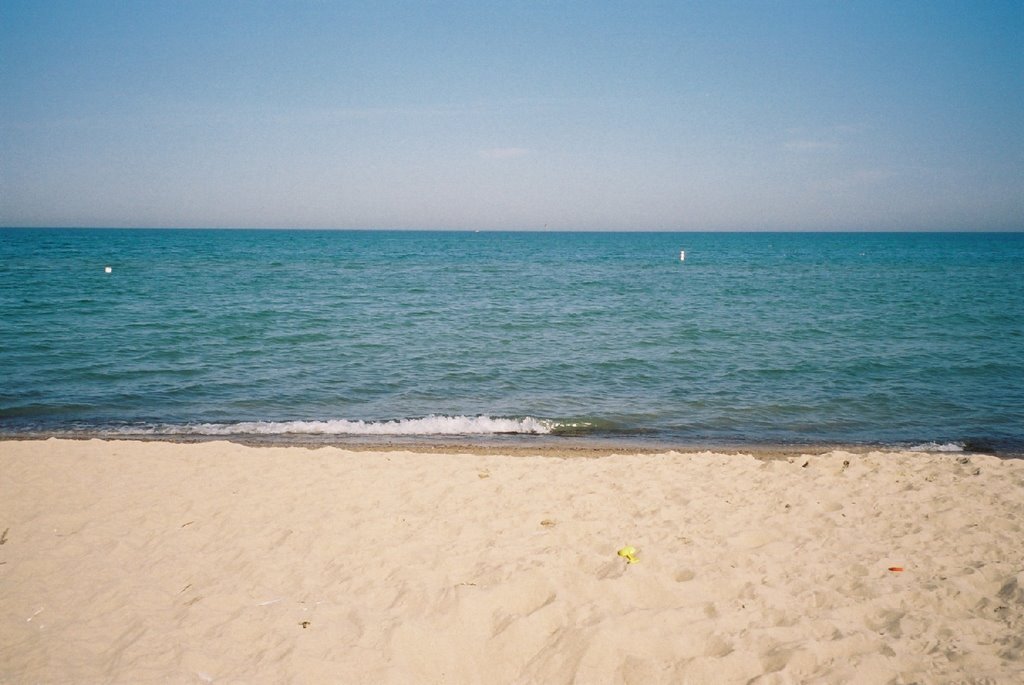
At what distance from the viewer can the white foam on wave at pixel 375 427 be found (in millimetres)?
10555

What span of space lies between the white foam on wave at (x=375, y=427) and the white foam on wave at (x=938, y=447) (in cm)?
636

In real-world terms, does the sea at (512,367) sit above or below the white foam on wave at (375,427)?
above

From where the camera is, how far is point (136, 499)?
266 inches

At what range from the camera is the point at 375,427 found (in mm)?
10852

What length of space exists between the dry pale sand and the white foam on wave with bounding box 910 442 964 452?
7.62 ft

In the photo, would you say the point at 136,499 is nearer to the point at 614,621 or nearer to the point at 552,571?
the point at 552,571

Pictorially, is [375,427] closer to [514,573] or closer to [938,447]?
[514,573]

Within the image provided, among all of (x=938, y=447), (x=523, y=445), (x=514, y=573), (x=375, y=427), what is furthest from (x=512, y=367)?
Result: (x=514, y=573)

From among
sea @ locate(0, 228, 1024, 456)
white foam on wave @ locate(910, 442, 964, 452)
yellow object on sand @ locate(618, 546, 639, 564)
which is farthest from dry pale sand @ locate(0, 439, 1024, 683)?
sea @ locate(0, 228, 1024, 456)

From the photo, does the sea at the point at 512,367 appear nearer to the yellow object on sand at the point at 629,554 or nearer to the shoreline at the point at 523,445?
the shoreline at the point at 523,445

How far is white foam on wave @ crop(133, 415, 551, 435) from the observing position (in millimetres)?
10555

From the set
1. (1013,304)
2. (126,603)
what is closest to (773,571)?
(126,603)

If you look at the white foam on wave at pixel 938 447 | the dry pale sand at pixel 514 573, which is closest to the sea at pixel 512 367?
the white foam on wave at pixel 938 447

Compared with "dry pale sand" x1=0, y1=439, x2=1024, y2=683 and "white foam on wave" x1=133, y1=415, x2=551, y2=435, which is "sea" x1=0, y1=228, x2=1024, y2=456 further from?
"dry pale sand" x1=0, y1=439, x2=1024, y2=683
